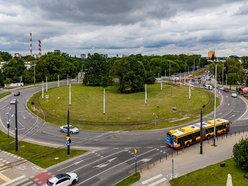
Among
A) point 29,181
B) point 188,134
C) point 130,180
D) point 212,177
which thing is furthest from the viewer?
point 188,134

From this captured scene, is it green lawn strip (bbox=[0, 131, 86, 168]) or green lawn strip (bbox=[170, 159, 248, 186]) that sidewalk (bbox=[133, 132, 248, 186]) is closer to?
green lawn strip (bbox=[170, 159, 248, 186])

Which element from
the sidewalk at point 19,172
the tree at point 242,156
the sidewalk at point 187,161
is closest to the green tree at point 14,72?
the sidewalk at point 19,172

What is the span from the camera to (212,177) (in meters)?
36.1

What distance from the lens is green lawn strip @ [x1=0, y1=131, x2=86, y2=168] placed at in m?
43.3

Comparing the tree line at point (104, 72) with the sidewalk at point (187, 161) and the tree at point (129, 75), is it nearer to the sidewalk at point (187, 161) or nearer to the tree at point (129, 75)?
the tree at point (129, 75)

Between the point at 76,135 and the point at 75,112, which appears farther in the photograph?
the point at 75,112

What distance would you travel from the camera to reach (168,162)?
42.3 meters

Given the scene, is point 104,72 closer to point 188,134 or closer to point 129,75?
point 129,75

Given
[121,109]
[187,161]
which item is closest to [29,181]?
[187,161]

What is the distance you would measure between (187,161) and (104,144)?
55.3 feet

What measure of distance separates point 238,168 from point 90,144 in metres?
27.0

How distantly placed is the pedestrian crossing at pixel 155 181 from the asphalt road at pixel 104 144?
3.73 metres

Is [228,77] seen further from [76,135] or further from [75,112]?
[76,135]

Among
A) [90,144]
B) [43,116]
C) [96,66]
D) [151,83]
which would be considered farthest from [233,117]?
[96,66]
